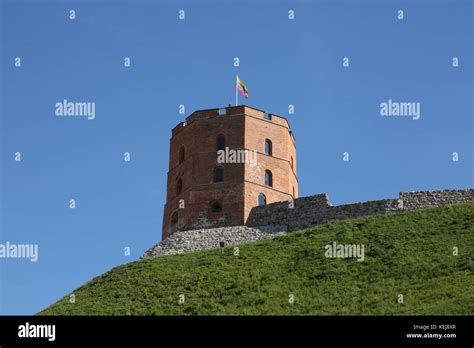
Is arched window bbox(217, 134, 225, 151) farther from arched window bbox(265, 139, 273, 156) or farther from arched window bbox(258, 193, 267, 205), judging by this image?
arched window bbox(258, 193, 267, 205)

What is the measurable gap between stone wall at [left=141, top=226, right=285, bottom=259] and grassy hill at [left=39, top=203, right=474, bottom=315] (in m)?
1.88

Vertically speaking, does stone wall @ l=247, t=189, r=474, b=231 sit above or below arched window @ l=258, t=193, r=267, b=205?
below

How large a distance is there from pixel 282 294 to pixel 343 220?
33.3 ft

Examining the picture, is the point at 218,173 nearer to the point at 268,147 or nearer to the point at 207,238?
the point at 268,147

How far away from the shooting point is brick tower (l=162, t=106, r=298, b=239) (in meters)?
49.8

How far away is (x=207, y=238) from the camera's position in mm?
47625

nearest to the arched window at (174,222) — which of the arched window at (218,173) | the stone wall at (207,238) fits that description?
the stone wall at (207,238)

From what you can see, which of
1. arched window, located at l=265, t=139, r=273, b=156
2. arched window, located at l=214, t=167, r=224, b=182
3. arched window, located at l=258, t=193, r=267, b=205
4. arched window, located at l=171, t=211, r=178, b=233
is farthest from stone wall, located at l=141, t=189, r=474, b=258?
arched window, located at l=265, t=139, r=273, b=156

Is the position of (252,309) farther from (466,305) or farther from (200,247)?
(200,247)

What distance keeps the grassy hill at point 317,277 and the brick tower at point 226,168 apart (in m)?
5.16
